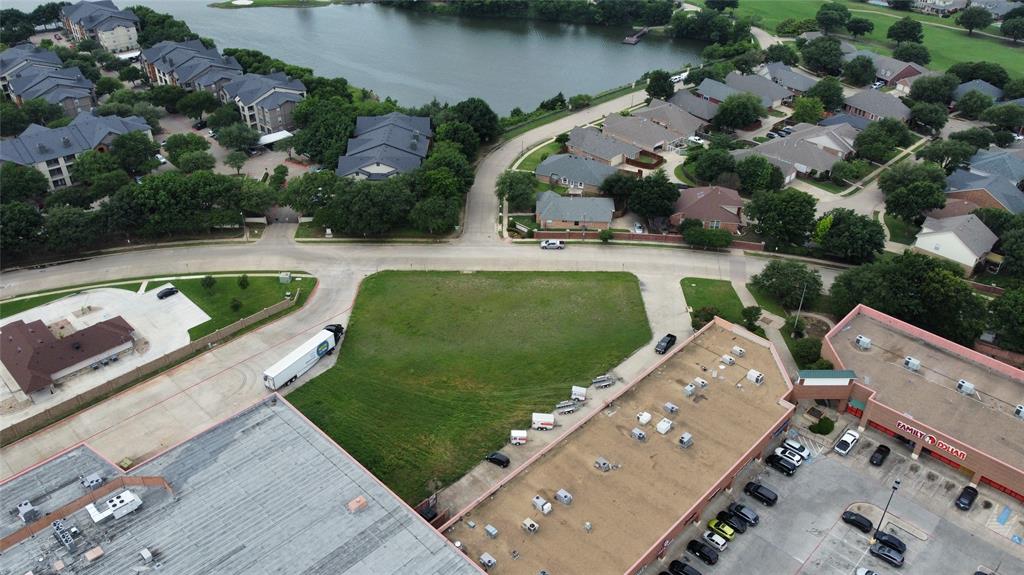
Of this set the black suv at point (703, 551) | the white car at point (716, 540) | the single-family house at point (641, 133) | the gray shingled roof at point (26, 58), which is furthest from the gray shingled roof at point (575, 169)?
the gray shingled roof at point (26, 58)

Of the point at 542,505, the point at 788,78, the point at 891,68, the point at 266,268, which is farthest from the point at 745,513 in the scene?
the point at 891,68

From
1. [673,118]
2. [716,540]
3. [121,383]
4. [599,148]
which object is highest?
[673,118]

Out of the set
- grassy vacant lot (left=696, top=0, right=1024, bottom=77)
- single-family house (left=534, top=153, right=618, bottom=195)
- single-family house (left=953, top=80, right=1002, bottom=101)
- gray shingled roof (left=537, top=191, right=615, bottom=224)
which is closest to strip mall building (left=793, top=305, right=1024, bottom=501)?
gray shingled roof (left=537, top=191, right=615, bottom=224)

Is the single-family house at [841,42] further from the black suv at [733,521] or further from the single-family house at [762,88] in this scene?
the black suv at [733,521]

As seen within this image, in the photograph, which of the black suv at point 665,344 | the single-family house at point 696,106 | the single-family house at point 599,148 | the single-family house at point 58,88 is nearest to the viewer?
the black suv at point 665,344

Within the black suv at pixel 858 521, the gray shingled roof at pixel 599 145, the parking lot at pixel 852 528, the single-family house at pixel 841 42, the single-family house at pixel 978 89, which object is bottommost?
the parking lot at pixel 852 528

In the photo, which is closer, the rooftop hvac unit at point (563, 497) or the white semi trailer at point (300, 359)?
the rooftop hvac unit at point (563, 497)

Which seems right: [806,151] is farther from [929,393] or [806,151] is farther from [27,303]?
[27,303]
